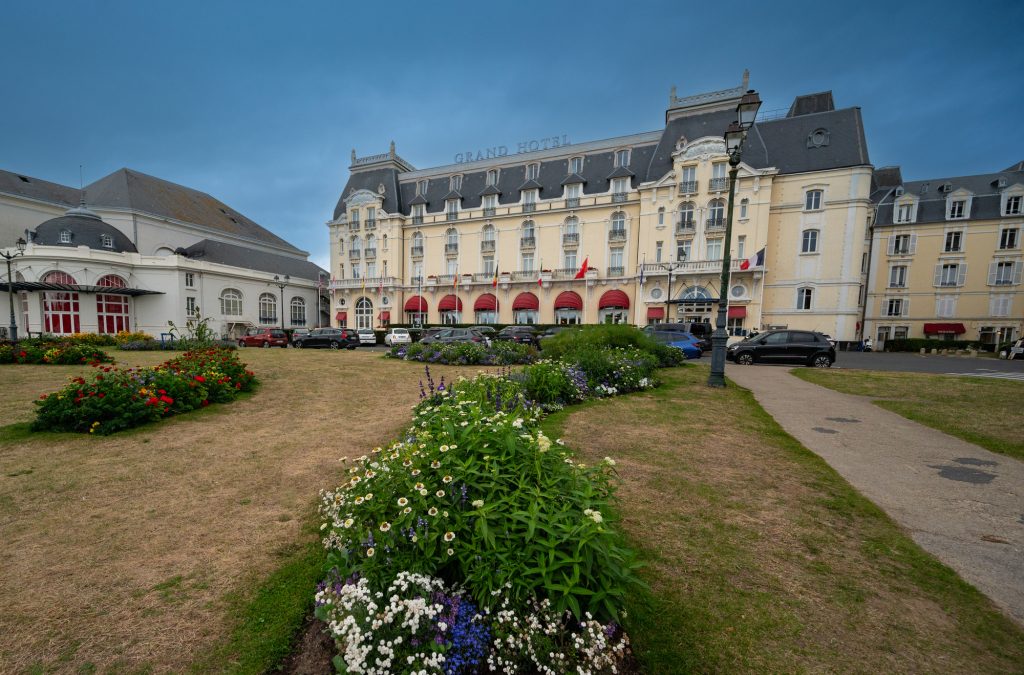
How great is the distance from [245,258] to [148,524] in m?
51.6

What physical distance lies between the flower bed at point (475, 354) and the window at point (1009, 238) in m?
47.1

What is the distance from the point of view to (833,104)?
117 ft

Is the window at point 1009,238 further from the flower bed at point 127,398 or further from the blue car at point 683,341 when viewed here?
the flower bed at point 127,398

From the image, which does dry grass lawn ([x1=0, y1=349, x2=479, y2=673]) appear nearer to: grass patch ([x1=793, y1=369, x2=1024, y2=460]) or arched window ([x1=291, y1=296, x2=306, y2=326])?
grass patch ([x1=793, y1=369, x2=1024, y2=460])

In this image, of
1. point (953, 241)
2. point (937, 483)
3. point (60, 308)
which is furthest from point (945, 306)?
point (60, 308)

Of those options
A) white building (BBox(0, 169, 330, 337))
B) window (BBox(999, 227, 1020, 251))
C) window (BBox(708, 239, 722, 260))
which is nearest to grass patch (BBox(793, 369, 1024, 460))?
window (BBox(708, 239, 722, 260))

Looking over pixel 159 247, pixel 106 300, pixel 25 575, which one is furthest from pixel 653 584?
pixel 159 247

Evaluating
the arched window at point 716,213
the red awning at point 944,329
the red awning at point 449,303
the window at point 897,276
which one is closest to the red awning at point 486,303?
the red awning at point 449,303

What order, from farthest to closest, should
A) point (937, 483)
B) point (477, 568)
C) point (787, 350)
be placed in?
point (787, 350) < point (937, 483) < point (477, 568)

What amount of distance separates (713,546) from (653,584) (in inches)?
30.6

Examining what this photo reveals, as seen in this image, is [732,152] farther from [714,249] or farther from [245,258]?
[245,258]

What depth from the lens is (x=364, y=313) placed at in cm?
4491

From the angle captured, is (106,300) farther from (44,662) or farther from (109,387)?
(44,662)

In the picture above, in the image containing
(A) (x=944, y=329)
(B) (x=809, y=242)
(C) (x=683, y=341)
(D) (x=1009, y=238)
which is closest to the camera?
(C) (x=683, y=341)
